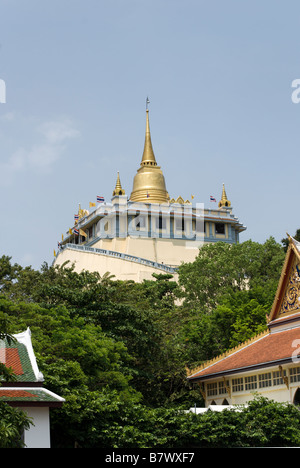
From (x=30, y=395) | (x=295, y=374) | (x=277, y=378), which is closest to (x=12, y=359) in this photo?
(x=30, y=395)

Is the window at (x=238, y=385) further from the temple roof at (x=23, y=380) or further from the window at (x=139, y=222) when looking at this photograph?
the window at (x=139, y=222)

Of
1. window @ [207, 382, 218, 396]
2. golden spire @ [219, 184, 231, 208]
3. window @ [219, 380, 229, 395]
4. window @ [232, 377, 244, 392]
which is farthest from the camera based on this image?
golden spire @ [219, 184, 231, 208]

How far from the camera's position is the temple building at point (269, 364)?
2698cm

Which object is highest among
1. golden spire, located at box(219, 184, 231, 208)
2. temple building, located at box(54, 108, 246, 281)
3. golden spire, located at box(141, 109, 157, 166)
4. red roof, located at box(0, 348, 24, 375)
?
golden spire, located at box(141, 109, 157, 166)

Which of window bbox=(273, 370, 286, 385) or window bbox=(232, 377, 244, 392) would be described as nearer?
window bbox=(273, 370, 286, 385)

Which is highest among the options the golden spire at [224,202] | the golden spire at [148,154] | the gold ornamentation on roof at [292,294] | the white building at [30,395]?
the golden spire at [148,154]

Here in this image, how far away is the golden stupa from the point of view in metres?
74.0

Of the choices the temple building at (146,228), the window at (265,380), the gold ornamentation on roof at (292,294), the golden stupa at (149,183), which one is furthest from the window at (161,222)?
the window at (265,380)

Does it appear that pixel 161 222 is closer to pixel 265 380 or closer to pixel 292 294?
pixel 292 294

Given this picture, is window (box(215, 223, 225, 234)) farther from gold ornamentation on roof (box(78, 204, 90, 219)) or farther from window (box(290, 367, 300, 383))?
window (box(290, 367, 300, 383))

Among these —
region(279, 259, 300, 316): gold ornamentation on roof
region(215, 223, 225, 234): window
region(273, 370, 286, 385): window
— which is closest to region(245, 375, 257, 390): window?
region(273, 370, 286, 385): window

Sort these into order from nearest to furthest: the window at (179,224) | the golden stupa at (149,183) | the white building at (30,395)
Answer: the white building at (30,395), the window at (179,224), the golden stupa at (149,183)

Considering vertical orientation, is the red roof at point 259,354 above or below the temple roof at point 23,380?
above
